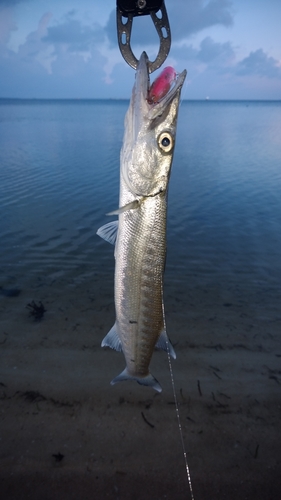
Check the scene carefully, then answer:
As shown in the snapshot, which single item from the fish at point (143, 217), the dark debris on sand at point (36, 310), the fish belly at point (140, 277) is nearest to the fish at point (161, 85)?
the fish at point (143, 217)

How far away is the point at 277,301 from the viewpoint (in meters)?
8.21

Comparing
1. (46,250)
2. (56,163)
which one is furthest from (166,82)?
(56,163)

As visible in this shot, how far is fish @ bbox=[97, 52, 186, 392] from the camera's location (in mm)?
2861

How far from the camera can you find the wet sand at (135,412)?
4004mm

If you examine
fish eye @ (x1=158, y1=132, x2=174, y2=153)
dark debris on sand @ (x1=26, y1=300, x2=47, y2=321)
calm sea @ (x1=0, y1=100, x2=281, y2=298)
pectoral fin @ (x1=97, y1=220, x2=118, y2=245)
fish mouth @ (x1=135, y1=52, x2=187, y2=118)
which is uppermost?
fish mouth @ (x1=135, y1=52, x2=187, y2=118)

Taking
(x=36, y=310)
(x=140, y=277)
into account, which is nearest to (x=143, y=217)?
(x=140, y=277)

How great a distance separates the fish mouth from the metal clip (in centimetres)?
13

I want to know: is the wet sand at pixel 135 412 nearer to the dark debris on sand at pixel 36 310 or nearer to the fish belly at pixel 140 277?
the dark debris on sand at pixel 36 310

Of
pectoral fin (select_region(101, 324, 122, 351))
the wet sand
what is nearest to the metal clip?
pectoral fin (select_region(101, 324, 122, 351))

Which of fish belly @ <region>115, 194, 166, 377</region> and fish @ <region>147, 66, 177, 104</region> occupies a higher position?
fish @ <region>147, 66, 177, 104</region>

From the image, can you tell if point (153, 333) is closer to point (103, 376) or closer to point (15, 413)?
point (103, 376)

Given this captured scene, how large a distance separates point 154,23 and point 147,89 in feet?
2.31

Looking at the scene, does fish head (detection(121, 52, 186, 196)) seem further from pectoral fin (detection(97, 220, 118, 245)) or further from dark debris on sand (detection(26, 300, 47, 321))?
dark debris on sand (detection(26, 300, 47, 321))

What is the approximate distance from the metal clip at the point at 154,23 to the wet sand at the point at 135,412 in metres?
4.95
